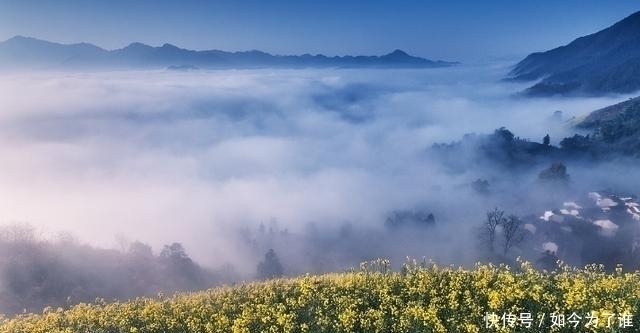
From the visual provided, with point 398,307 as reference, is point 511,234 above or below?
below

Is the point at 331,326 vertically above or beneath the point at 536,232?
above

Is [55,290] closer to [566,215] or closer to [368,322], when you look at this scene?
[566,215]

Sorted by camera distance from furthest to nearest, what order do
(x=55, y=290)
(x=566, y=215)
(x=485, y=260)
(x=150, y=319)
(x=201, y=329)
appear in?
1. (x=566, y=215)
2. (x=55, y=290)
3. (x=485, y=260)
4. (x=150, y=319)
5. (x=201, y=329)

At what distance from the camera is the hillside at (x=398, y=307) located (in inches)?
796

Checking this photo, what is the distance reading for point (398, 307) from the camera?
2386 cm

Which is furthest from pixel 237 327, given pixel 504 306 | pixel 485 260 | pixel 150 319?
pixel 485 260

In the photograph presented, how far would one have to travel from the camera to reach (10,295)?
173250mm

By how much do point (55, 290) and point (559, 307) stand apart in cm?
18593

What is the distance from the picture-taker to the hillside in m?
20.2

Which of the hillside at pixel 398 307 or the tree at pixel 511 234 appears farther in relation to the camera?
the tree at pixel 511 234

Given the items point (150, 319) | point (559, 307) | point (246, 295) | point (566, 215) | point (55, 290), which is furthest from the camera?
point (566, 215)

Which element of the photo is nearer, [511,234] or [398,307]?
[398,307]

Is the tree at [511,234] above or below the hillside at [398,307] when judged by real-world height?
below

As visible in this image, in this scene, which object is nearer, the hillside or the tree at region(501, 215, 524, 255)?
the hillside
